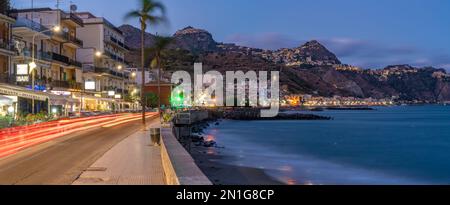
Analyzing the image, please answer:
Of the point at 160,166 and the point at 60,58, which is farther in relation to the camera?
the point at 60,58

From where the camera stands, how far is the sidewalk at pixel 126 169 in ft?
41.7

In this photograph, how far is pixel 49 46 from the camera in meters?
59.5

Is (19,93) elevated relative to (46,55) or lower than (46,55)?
lower

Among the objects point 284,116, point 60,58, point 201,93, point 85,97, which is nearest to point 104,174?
point 60,58

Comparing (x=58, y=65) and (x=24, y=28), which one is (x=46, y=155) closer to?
(x=24, y=28)

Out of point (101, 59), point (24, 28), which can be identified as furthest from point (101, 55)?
point (24, 28)

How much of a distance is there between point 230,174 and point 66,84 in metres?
41.2

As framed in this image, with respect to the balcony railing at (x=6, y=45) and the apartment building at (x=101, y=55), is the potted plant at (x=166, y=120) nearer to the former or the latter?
the balcony railing at (x=6, y=45)

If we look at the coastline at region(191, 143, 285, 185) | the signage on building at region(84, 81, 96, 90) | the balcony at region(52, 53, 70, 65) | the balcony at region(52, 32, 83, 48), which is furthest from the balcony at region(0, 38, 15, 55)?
the signage on building at region(84, 81, 96, 90)

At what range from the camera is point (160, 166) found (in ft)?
50.9

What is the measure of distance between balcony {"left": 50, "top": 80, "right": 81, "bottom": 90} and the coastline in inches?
1200
